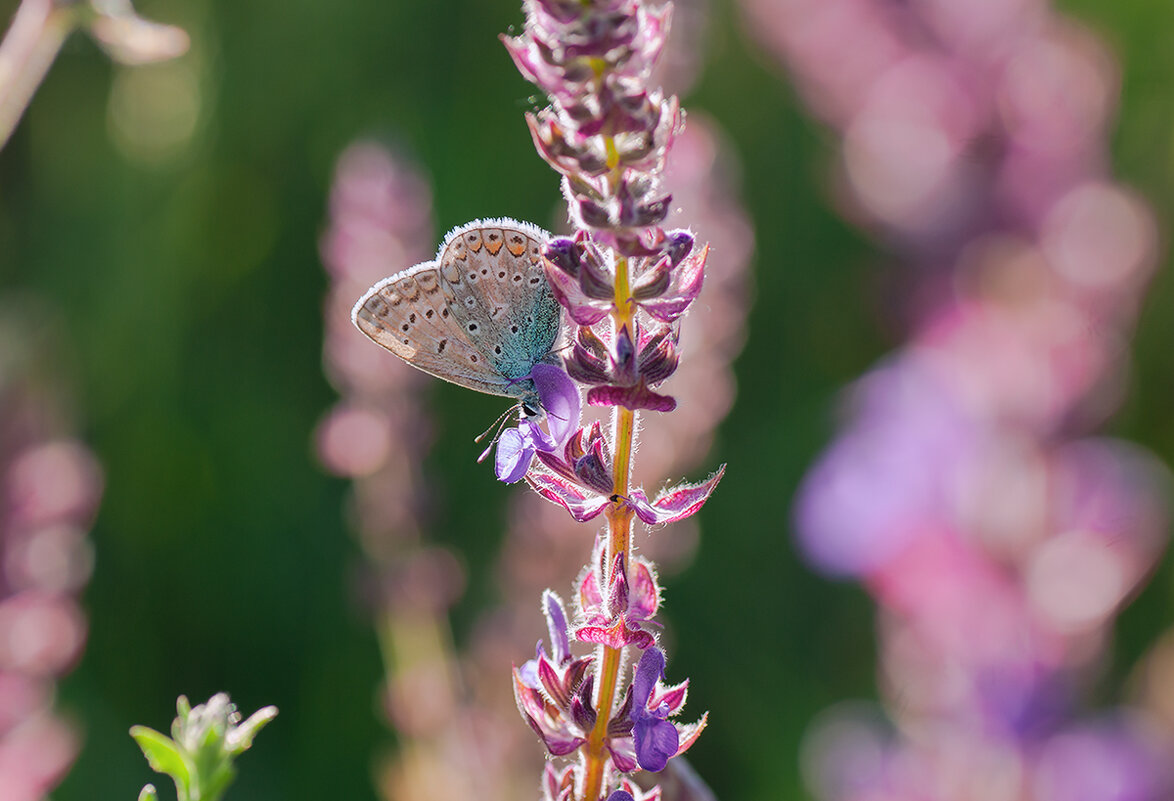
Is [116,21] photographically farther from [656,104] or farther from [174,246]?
[174,246]

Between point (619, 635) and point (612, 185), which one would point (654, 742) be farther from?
point (612, 185)

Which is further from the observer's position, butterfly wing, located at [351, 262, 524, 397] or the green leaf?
butterfly wing, located at [351, 262, 524, 397]

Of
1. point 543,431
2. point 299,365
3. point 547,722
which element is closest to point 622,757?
point 547,722

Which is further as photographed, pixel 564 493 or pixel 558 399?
pixel 558 399

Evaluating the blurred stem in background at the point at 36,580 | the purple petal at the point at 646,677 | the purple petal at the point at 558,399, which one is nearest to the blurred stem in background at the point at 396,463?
the blurred stem in background at the point at 36,580

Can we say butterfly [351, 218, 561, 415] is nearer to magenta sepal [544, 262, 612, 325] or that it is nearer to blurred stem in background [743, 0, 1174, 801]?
magenta sepal [544, 262, 612, 325]

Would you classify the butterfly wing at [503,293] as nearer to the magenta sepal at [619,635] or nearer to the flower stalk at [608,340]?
the flower stalk at [608,340]

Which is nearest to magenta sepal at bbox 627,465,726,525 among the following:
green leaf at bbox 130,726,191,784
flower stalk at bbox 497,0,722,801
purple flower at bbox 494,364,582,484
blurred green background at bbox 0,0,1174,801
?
flower stalk at bbox 497,0,722,801
